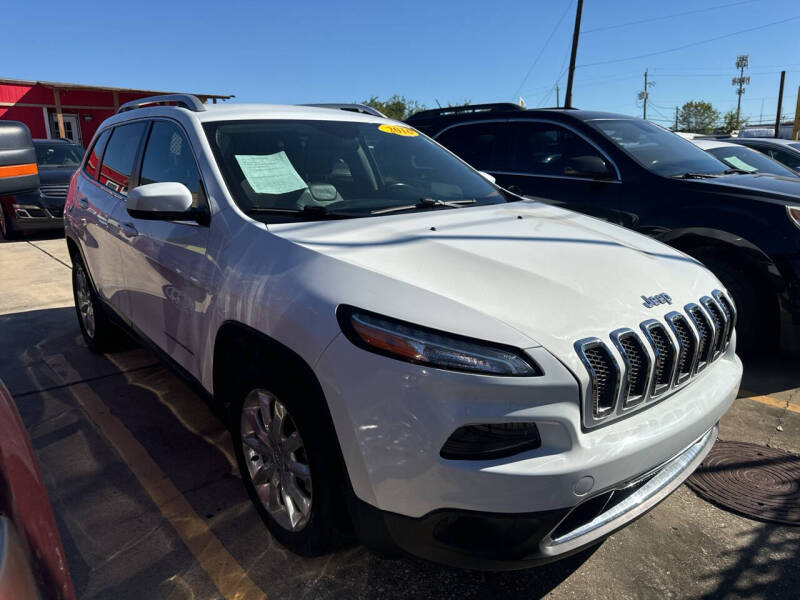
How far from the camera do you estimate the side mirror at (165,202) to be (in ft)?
8.50

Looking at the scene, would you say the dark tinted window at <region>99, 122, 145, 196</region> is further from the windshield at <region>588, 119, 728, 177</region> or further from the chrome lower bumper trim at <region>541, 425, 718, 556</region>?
the windshield at <region>588, 119, 728, 177</region>

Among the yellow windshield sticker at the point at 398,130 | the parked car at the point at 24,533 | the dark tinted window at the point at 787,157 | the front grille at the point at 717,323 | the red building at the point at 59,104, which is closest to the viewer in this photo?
the parked car at the point at 24,533

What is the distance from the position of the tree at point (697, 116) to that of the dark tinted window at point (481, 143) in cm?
9220

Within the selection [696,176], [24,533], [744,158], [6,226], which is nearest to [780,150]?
[744,158]

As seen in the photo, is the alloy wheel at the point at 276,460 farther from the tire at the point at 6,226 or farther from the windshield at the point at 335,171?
the tire at the point at 6,226

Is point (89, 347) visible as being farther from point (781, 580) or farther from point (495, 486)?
point (781, 580)

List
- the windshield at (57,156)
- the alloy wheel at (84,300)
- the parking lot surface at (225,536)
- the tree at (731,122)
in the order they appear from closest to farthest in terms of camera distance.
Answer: the parking lot surface at (225,536)
the alloy wheel at (84,300)
the windshield at (57,156)
the tree at (731,122)

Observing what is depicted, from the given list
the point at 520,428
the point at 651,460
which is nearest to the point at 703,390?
the point at 651,460

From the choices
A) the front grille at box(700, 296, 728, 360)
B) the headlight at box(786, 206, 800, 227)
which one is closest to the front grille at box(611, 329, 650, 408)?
the front grille at box(700, 296, 728, 360)

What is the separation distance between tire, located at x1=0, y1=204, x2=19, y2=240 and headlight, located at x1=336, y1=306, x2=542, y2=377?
1034 cm

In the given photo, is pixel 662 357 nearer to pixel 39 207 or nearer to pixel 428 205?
pixel 428 205

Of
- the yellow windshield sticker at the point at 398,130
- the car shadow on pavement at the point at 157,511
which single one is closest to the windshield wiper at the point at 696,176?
the yellow windshield sticker at the point at 398,130

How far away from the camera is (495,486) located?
5.56ft

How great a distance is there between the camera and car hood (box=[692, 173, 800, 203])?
4180 mm
